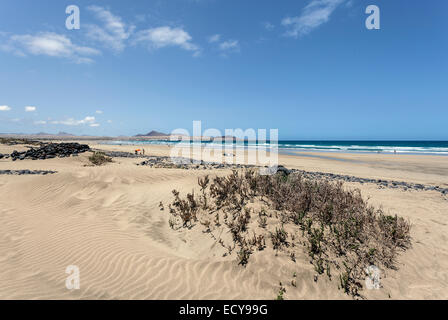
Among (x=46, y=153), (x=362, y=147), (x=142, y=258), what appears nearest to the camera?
(x=142, y=258)

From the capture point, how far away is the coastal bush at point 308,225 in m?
4.50

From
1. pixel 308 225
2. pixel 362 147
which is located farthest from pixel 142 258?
pixel 362 147

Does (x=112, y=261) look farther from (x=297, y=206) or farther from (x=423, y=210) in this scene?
(x=423, y=210)

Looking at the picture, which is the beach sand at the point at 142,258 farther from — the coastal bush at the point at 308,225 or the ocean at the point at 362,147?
the ocean at the point at 362,147

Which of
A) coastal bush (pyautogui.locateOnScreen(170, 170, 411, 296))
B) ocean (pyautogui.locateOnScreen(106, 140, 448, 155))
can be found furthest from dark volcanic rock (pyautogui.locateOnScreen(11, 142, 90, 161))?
ocean (pyautogui.locateOnScreen(106, 140, 448, 155))

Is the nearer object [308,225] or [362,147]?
[308,225]

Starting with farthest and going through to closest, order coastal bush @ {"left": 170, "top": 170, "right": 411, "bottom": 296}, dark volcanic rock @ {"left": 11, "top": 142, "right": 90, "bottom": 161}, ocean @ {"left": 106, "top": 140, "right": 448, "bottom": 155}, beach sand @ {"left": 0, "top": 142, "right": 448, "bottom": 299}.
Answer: ocean @ {"left": 106, "top": 140, "right": 448, "bottom": 155} → dark volcanic rock @ {"left": 11, "top": 142, "right": 90, "bottom": 161} → coastal bush @ {"left": 170, "top": 170, "right": 411, "bottom": 296} → beach sand @ {"left": 0, "top": 142, "right": 448, "bottom": 299}

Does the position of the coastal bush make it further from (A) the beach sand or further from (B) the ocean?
(B) the ocean

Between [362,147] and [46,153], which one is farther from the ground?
[362,147]

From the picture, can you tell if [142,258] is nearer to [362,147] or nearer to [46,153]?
[46,153]

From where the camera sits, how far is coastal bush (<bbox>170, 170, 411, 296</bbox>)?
4496 millimetres

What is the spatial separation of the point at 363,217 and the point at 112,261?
249 inches

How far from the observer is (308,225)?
16.9 feet
